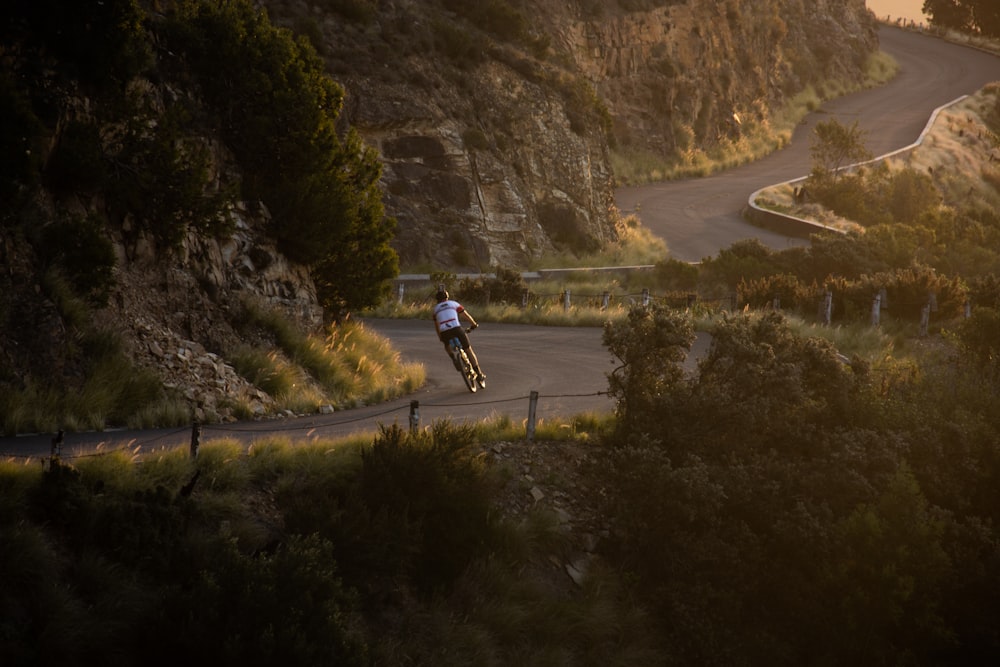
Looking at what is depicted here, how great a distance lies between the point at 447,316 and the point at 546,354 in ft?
19.3

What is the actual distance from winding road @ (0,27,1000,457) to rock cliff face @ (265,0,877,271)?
4.47 meters

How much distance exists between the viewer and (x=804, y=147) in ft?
239

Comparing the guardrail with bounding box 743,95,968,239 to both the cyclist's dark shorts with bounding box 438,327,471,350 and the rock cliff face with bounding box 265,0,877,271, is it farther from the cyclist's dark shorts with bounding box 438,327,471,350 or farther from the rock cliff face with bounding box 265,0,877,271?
the cyclist's dark shorts with bounding box 438,327,471,350

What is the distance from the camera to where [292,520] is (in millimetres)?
12742

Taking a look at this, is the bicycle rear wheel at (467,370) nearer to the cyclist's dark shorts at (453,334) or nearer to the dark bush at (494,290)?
the cyclist's dark shorts at (453,334)

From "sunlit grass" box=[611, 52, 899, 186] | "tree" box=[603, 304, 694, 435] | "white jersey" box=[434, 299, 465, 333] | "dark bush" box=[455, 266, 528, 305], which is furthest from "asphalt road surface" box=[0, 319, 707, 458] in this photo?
"sunlit grass" box=[611, 52, 899, 186]

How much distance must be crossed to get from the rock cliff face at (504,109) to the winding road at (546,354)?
4.47 meters

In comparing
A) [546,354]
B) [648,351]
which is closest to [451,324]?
[648,351]

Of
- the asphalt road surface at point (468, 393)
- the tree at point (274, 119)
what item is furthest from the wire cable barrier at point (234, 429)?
the tree at point (274, 119)

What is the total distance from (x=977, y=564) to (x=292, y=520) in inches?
389

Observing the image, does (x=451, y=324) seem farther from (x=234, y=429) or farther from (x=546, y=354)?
(x=546, y=354)

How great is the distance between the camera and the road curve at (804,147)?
51.4 meters

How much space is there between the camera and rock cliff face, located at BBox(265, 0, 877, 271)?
130 ft

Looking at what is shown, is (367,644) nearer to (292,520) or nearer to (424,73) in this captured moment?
(292,520)
